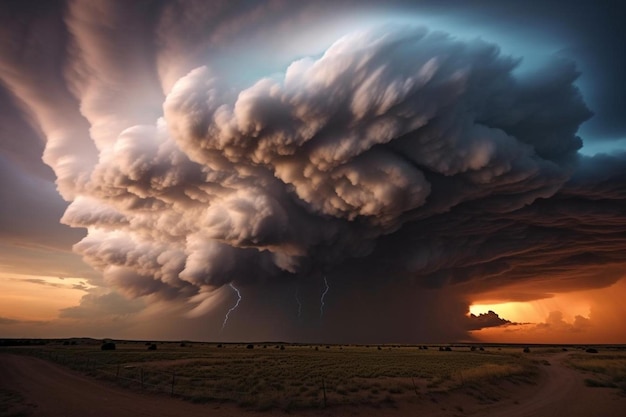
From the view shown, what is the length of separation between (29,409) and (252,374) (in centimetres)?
1880

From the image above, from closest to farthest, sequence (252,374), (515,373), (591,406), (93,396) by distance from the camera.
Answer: (591,406)
(93,396)
(252,374)
(515,373)

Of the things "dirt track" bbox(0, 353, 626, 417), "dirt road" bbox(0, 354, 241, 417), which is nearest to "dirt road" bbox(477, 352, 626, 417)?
"dirt track" bbox(0, 353, 626, 417)

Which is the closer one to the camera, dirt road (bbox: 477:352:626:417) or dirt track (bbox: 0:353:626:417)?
dirt track (bbox: 0:353:626:417)

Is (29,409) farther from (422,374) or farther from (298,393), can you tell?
(422,374)

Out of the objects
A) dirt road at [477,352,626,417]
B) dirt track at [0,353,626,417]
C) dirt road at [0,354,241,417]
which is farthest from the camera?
dirt road at [477,352,626,417]

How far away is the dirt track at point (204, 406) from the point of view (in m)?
21.7

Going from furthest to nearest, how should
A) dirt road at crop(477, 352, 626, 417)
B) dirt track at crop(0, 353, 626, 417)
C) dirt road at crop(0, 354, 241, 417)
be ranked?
dirt road at crop(477, 352, 626, 417) < dirt track at crop(0, 353, 626, 417) < dirt road at crop(0, 354, 241, 417)

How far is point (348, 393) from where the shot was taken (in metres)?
27.2

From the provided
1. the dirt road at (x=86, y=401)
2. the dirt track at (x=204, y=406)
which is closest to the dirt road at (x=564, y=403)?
the dirt track at (x=204, y=406)

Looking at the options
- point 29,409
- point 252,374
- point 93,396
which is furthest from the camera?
point 252,374

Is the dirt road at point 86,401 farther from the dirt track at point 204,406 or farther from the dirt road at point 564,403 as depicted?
the dirt road at point 564,403

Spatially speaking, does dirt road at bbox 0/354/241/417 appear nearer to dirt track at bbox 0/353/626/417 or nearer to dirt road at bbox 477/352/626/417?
dirt track at bbox 0/353/626/417

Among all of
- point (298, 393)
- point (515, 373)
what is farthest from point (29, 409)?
point (515, 373)

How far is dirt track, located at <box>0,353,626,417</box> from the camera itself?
2167cm
